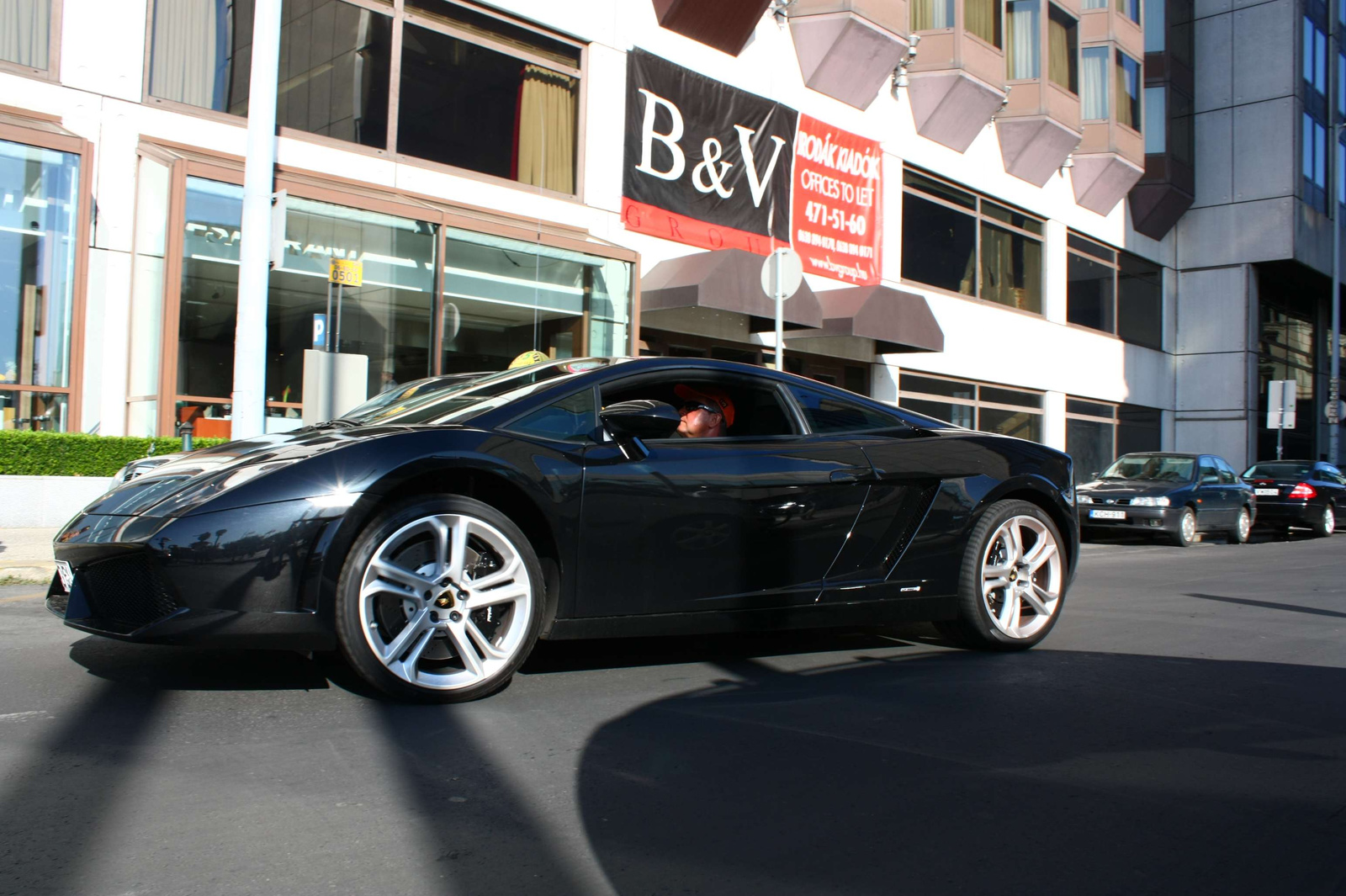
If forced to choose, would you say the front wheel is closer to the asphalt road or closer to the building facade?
the building facade

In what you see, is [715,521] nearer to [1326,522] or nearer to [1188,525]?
[1188,525]

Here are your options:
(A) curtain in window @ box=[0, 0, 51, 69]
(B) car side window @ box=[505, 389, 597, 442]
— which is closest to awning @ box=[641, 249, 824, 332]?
→ (A) curtain in window @ box=[0, 0, 51, 69]

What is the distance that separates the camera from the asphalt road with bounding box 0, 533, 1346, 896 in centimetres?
248

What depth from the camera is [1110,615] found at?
6.73 meters

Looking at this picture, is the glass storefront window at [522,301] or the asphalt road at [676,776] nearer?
the asphalt road at [676,776]

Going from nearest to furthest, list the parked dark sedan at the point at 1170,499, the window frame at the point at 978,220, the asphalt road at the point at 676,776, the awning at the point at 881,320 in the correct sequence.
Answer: the asphalt road at the point at 676,776 < the parked dark sedan at the point at 1170,499 < the awning at the point at 881,320 < the window frame at the point at 978,220

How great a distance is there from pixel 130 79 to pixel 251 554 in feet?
31.9

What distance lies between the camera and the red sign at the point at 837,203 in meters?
18.0

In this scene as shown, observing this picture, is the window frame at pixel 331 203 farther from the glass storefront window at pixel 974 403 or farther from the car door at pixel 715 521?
the car door at pixel 715 521

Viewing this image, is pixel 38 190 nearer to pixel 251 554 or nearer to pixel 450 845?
pixel 251 554

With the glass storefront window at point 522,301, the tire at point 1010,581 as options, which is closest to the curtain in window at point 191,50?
the glass storefront window at point 522,301

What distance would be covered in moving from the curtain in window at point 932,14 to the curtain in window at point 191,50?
500 inches

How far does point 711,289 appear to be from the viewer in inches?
574

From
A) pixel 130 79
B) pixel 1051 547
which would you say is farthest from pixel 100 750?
pixel 130 79
